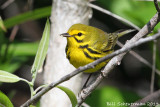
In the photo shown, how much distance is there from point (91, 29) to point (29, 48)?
97 centimetres

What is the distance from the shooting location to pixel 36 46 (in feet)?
9.92

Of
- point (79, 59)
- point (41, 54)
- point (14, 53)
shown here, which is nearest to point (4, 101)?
point (41, 54)

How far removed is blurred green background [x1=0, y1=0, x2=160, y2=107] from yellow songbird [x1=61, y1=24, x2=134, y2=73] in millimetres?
431

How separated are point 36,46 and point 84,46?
0.94 m

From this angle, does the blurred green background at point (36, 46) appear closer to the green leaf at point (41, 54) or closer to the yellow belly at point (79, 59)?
the yellow belly at point (79, 59)

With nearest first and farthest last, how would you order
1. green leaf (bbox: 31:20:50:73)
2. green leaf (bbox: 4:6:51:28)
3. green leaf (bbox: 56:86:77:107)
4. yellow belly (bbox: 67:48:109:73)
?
green leaf (bbox: 56:86:77:107)
green leaf (bbox: 31:20:50:73)
yellow belly (bbox: 67:48:109:73)
green leaf (bbox: 4:6:51:28)

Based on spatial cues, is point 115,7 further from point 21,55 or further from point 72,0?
point 21,55

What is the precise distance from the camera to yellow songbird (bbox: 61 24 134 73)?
6.83ft

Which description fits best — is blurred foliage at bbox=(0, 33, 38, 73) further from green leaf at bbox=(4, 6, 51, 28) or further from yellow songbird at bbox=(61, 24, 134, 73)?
yellow songbird at bbox=(61, 24, 134, 73)

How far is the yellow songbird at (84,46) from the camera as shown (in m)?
2.08

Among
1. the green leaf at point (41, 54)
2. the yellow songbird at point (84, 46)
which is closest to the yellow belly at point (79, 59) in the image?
the yellow songbird at point (84, 46)

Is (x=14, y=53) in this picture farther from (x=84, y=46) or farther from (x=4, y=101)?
(x=4, y=101)

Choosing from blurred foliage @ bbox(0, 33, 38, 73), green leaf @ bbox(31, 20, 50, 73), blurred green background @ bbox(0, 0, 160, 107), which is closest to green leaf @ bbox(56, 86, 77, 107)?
green leaf @ bbox(31, 20, 50, 73)

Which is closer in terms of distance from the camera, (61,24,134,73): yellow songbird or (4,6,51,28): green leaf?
(61,24,134,73): yellow songbird
